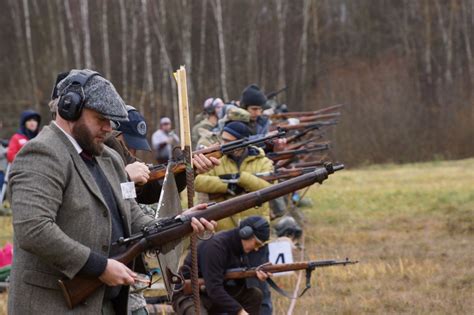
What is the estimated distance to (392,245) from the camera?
14297 mm

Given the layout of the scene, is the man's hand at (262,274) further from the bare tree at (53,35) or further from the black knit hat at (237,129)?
the bare tree at (53,35)

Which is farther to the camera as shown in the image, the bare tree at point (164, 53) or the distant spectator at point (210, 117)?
the bare tree at point (164, 53)

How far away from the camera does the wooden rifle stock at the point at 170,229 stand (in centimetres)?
458

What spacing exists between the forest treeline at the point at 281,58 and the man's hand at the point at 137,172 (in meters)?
29.9

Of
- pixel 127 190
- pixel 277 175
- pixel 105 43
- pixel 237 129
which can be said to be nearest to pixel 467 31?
pixel 105 43

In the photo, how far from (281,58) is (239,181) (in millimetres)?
31209

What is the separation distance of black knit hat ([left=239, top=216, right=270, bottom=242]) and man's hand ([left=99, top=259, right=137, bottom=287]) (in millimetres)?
3872

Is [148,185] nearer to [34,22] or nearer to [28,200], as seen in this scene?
[28,200]

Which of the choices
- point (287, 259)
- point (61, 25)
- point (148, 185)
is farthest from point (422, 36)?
point (148, 185)

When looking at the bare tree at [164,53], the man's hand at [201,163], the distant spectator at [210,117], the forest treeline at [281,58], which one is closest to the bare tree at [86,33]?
the forest treeline at [281,58]

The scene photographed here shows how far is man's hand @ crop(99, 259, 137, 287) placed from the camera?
4586 mm

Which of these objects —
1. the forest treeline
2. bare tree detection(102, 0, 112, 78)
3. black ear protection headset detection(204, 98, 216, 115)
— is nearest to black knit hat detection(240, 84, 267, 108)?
black ear protection headset detection(204, 98, 216, 115)

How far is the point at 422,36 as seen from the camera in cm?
4159

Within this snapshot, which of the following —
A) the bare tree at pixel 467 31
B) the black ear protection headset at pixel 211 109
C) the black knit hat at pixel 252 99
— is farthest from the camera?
the bare tree at pixel 467 31
